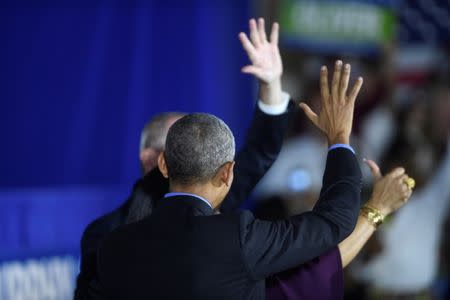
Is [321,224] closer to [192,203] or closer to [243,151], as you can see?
[192,203]

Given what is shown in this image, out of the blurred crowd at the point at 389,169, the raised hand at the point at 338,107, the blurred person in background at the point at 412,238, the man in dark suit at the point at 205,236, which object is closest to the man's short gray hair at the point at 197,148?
the man in dark suit at the point at 205,236

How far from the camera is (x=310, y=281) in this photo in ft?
7.43

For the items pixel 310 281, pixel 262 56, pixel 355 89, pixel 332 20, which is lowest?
pixel 310 281

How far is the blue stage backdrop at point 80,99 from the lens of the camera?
12.0 ft

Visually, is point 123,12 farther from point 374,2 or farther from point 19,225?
point 374,2

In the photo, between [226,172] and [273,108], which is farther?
[273,108]

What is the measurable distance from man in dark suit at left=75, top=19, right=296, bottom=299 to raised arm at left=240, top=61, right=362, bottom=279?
18.7 inches

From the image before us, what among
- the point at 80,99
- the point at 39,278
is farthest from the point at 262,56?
the point at 39,278

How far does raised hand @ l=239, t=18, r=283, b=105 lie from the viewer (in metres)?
2.68

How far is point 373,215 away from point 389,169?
211cm

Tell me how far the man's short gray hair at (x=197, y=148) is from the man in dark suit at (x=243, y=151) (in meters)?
0.43

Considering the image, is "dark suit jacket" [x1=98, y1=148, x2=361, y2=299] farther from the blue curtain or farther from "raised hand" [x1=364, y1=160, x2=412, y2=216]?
the blue curtain

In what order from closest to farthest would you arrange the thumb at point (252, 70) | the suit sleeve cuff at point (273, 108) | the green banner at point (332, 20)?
1. the thumb at point (252, 70)
2. the suit sleeve cuff at point (273, 108)
3. the green banner at point (332, 20)

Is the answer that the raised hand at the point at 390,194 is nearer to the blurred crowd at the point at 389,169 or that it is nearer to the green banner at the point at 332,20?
the blurred crowd at the point at 389,169
